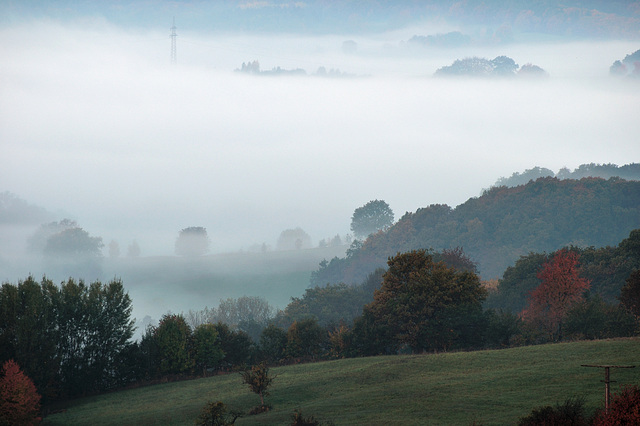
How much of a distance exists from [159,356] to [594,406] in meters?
50.8

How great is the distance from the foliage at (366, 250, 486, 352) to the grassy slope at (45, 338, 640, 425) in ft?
40.0

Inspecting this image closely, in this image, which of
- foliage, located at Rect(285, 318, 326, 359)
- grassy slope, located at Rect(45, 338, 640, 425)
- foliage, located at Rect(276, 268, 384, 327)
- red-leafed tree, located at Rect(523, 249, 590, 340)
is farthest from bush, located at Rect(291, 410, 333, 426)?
foliage, located at Rect(276, 268, 384, 327)

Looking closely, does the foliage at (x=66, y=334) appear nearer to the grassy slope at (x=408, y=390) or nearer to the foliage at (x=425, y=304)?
the grassy slope at (x=408, y=390)

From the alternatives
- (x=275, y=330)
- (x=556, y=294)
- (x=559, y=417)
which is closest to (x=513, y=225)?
(x=556, y=294)

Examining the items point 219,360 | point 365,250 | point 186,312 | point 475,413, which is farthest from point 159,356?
point 365,250

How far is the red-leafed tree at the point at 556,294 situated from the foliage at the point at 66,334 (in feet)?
166

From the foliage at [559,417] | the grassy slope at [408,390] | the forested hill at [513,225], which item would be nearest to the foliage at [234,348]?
the grassy slope at [408,390]

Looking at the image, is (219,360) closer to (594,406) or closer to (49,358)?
(49,358)

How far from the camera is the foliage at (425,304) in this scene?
222ft

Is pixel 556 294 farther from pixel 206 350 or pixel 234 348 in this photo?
pixel 206 350

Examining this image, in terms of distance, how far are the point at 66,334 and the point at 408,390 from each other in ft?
149

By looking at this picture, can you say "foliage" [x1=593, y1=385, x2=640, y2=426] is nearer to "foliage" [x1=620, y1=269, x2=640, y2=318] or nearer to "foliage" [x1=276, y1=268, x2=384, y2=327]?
"foliage" [x1=620, y1=269, x2=640, y2=318]

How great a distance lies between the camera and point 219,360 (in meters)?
69.1

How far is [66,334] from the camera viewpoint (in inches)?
2739
